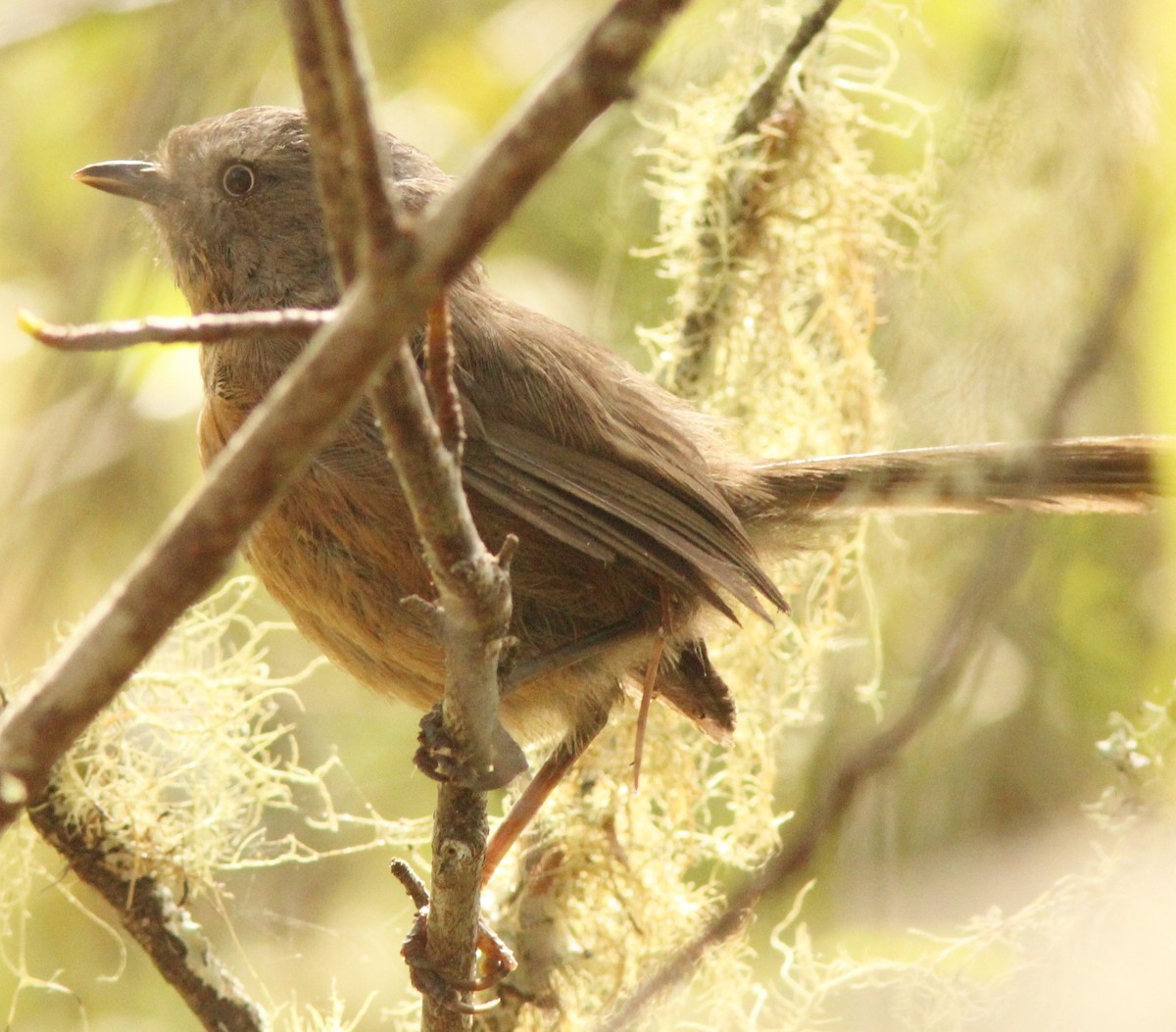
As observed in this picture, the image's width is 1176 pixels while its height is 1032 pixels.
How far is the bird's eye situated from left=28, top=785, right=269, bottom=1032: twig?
1603 millimetres

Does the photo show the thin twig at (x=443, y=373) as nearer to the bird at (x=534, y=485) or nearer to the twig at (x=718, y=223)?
the bird at (x=534, y=485)

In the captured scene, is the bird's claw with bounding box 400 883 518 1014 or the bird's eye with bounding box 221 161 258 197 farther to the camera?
the bird's eye with bounding box 221 161 258 197

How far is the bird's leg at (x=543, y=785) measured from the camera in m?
3.72

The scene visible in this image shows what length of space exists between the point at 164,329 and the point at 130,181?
8.39 feet

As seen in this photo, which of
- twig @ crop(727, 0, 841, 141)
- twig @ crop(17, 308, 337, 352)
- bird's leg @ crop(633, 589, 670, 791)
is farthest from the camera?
twig @ crop(727, 0, 841, 141)

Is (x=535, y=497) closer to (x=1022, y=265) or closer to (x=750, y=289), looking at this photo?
(x=1022, y=265)

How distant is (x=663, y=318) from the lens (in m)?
5.04

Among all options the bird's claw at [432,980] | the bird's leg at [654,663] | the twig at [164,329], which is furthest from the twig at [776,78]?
the twig at [164,329]

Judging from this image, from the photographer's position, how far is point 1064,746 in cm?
490

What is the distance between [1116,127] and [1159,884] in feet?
4.79

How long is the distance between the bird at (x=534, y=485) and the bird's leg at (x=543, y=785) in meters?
0.02

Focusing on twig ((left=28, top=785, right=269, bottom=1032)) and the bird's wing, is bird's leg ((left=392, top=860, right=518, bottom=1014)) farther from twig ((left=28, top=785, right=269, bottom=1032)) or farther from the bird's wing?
the bird's wing

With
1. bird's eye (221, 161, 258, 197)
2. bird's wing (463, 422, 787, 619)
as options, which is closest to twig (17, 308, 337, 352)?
bird's wing (463, 422, 787, 619)

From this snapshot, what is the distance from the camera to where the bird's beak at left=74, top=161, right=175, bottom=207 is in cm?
372
